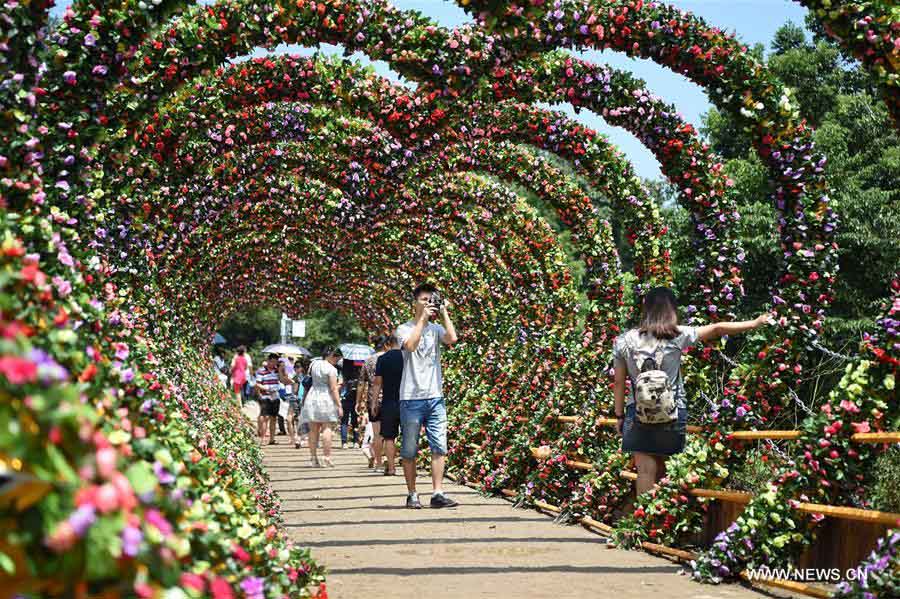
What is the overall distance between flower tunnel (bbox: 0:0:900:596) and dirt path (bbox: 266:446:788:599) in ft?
1.28

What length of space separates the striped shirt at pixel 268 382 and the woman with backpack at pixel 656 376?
14223mm

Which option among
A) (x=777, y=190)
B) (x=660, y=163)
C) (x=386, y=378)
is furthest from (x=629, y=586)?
(x=386, y=378)

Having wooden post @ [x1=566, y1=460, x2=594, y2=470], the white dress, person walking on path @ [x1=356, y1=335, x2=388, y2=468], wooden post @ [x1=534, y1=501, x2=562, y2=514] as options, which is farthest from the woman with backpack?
the white dress

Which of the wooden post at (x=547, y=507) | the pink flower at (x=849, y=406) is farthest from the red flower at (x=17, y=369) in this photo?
the wooden post at (x=547, y=507)

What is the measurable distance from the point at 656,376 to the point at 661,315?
427 millimetres

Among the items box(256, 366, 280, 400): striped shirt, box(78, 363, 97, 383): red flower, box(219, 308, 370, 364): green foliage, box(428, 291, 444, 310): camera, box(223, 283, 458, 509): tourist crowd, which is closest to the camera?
box(78, 363, 97, 383): red flower

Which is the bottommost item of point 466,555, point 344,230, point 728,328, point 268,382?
point 466,555

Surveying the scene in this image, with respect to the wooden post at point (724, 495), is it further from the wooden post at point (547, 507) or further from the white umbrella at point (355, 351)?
the white umbrella at point (355, 351)

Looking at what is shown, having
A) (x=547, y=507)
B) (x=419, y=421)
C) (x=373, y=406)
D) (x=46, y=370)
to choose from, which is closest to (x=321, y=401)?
(x=373, y=406)

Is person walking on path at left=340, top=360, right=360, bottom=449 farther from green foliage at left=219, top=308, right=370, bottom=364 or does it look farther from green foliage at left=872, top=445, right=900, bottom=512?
green foliage at left=219, top=308, right=370, bottom=364

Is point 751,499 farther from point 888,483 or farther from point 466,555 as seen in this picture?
point 466,555

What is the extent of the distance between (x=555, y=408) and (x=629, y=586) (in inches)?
204

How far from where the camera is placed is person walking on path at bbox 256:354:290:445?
2084cm

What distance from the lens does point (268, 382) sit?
20.8 m
